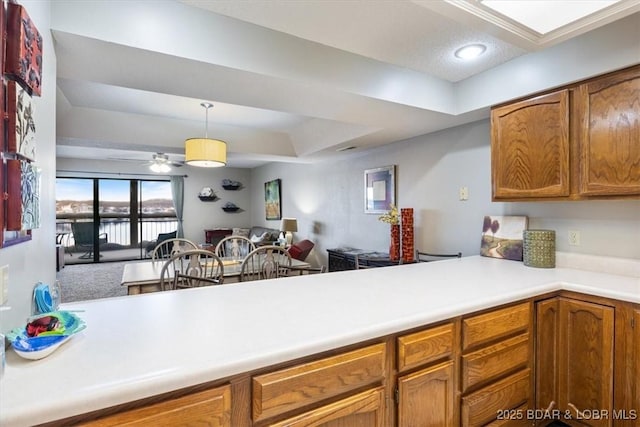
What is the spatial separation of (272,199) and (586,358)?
620cm

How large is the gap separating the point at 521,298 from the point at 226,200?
771cm

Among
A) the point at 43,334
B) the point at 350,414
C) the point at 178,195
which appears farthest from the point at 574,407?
the point at 178,195

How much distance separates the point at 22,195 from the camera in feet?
2.95

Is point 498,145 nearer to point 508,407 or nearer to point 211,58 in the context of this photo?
point 508,407

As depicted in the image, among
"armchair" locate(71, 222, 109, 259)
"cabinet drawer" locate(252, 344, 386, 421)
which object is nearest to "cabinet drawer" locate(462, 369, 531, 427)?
"cabinet drawer" locate(252, 344, 386, 421)

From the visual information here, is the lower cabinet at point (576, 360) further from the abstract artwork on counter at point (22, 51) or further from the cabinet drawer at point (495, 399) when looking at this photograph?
the abstract artwork on counter at point (22, 51)

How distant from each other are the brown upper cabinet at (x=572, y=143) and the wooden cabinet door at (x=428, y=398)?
4.55ft

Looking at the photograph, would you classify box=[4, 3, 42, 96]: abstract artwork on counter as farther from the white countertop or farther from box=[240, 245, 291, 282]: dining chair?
box=[240, 245, 291, 282]: dining chair

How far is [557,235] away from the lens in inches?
90.5

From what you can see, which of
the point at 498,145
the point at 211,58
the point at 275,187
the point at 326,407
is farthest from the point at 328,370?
the point at 275,187

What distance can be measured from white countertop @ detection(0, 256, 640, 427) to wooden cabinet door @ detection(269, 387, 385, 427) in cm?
21

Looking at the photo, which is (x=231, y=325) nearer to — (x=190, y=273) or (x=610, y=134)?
(x=190, y=273)

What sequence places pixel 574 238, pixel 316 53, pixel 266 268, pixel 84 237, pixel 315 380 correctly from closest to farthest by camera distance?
pixel 315 380
pixel 316 53
pixel 574 238
pixel 266 268
pixel 84 237

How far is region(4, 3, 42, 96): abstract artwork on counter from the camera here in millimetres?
851
